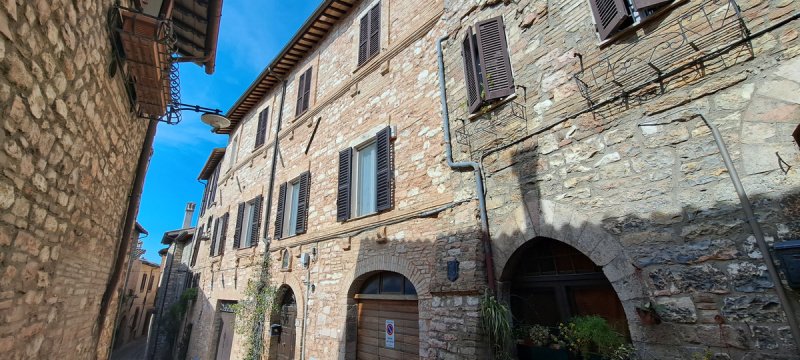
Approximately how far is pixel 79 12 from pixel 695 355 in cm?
512

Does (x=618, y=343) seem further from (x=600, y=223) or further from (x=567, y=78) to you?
(x=567, y=78)

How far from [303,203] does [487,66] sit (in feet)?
17.1

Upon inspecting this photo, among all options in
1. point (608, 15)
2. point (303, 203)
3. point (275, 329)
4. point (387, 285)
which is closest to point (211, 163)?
point (303, 203)

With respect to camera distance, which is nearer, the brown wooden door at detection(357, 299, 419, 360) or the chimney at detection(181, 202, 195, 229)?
the brown wooden door at detection(357, 299, 419, 360)

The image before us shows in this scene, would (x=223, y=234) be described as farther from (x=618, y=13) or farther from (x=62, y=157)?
(x=618, y=13)

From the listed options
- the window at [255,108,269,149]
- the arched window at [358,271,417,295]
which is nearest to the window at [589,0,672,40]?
the arched window at [358,271,417,295]

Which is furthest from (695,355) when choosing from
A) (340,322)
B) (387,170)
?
(340,322)

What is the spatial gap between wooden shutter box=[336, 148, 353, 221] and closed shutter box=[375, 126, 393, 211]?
738 millimetres

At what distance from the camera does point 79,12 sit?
2.45m

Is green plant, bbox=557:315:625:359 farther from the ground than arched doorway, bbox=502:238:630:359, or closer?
closer

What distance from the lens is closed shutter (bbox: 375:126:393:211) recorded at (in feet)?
19.7

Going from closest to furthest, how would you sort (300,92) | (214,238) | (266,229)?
(266,229)
(300,92)
(214,238)

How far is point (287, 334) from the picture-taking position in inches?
306

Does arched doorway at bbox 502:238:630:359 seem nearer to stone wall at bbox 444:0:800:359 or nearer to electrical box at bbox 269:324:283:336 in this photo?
stone wall at bbox 444:0:800:359
